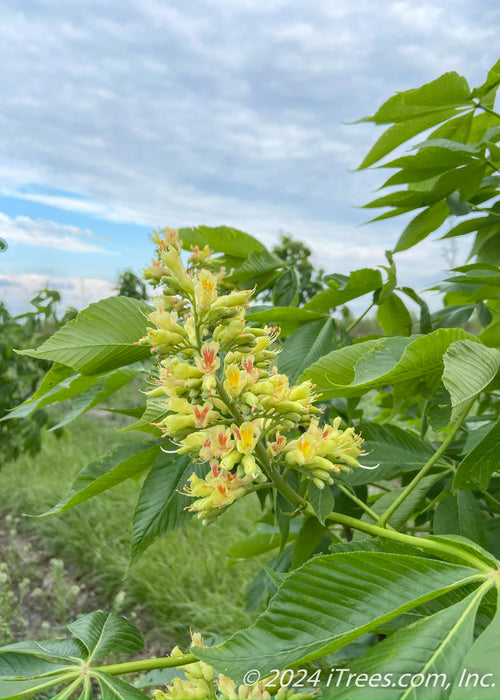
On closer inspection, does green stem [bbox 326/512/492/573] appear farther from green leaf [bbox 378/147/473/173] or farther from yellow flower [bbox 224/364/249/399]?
green leaf [bbox 378/147/473/173]

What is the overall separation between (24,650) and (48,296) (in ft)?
9.18

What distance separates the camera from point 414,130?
1345 millimetres

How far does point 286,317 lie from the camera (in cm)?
114

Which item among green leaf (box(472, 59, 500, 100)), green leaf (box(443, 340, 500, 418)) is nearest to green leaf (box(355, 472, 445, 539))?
green leaf (box(443, 340, 500, 418))

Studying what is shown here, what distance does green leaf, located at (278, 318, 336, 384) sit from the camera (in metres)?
1.11

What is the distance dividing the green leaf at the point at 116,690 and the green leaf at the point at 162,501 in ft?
0.66

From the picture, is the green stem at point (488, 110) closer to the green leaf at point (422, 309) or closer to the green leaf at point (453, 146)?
the green leaf at point (453, 146)

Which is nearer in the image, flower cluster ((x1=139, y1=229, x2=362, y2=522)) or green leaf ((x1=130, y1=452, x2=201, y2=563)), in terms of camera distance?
flower cluster ((x1=139, y1=229, x2=362, y2=522))

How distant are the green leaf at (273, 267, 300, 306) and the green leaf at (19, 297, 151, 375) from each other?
50 cm

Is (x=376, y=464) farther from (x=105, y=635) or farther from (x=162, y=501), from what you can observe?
(x=105, y=635)

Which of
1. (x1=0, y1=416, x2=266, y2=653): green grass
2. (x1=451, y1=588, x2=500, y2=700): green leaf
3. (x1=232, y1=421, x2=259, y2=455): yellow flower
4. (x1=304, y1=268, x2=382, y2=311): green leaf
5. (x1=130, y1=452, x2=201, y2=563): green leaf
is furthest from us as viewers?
(x1=0, y1=416, x2=266, y2=653): green grass

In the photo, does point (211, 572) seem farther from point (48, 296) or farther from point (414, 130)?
point (414, 130)

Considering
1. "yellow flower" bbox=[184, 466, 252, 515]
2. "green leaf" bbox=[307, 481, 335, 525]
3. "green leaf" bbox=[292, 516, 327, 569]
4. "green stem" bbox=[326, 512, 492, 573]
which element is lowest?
"green leaf" bbox=[292, 516, 327, 569]

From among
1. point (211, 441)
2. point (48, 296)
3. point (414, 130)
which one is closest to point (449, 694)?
point (211, 441)
